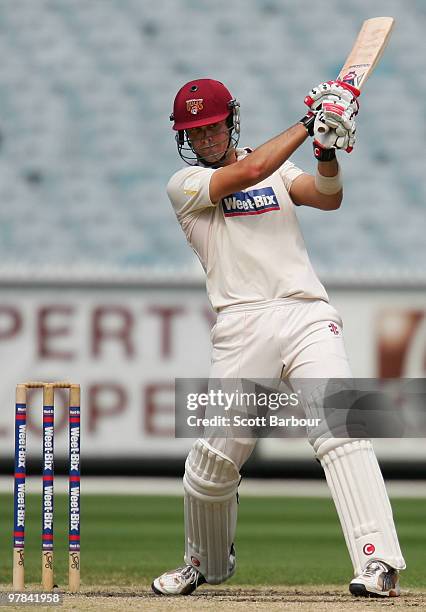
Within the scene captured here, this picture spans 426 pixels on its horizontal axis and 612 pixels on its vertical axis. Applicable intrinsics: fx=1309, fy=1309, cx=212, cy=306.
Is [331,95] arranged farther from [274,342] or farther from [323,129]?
[274,342]

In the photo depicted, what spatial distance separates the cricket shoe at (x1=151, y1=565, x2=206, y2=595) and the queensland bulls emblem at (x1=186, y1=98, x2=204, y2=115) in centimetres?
149

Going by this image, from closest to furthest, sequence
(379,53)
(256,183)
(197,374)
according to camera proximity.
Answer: (256,183)
(379,53)
(197,374)

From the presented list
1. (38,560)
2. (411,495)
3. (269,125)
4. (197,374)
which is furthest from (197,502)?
(269,125)

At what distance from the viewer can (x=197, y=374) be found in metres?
11.4

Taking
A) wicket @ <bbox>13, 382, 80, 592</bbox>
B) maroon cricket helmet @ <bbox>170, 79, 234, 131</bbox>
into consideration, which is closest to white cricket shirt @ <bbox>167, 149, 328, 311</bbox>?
maroon cricket helmet @ <bbox>170, 79, 234, 131</bbox>

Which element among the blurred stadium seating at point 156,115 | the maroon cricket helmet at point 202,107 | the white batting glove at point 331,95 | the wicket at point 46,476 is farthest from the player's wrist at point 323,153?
the blurred stadium seating at point 156,115

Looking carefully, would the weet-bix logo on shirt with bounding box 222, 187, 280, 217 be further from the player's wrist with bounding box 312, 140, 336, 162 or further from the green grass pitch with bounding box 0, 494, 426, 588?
the green grass pitch with bounding box 0, 494, 426, 588

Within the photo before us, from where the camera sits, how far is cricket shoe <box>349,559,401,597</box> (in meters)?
3.75

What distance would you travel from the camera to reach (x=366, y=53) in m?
4.39

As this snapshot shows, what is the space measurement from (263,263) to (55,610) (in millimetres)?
1258

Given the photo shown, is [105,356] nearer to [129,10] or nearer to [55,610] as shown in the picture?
[129,10]

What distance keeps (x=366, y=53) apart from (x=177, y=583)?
186cm

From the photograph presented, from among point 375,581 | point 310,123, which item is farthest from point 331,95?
point 375,581

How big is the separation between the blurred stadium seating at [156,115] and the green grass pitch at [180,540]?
541 cm
